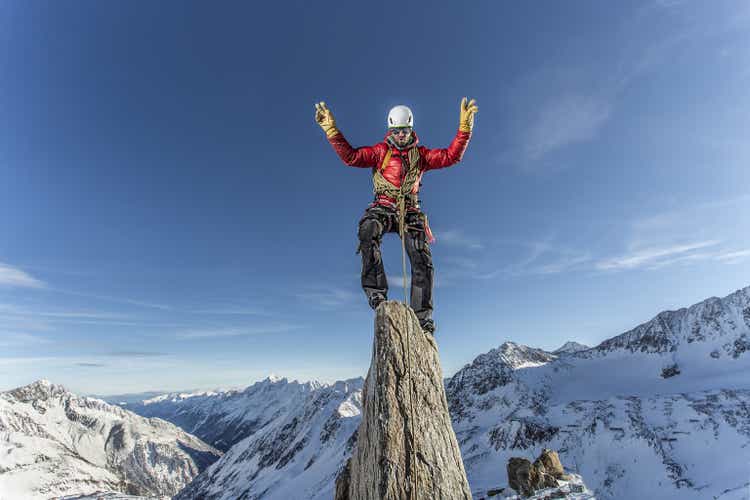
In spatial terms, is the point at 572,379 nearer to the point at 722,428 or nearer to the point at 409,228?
the point at 722,428

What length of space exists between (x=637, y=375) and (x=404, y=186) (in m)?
224

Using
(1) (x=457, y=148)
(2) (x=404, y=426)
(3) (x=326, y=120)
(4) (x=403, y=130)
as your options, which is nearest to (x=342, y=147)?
(3) (x=326, y=120)

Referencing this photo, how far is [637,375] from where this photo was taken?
598 feet

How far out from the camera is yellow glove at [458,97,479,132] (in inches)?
302

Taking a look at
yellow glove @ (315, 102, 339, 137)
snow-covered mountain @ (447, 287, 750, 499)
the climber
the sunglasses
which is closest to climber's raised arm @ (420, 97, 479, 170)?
the climber

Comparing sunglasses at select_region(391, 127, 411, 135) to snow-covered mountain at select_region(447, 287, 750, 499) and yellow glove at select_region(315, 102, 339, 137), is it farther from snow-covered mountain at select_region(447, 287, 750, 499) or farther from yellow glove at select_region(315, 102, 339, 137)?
snow-covered mountain at select_region(447, 287, 750, 499)

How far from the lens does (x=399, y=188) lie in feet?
25.2

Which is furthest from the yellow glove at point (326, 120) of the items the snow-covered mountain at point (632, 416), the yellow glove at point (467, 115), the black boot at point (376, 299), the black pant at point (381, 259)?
the snow-covered mountain at point (632, 416)

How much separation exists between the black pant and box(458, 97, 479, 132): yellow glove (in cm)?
200

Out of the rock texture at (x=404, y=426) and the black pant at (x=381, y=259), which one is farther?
the black pant at (x=381, y=259)

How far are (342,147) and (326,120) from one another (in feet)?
2.20

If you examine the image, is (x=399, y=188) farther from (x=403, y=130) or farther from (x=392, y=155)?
(x=403, y=130)

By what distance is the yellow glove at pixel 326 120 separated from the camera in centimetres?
762

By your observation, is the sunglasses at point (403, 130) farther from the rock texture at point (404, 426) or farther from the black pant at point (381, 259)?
the rock texture at point (404, 426)
